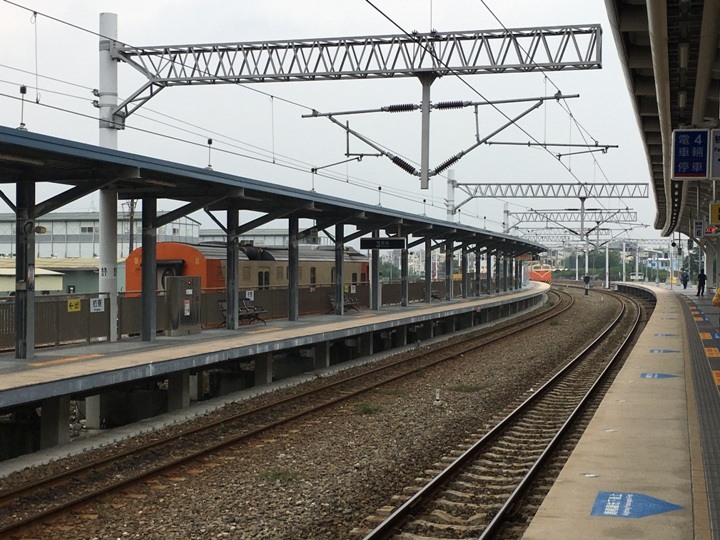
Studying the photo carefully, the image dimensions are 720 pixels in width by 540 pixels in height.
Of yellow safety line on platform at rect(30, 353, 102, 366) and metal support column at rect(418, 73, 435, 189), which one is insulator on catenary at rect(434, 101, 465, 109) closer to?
metal support column at rect(418, 73, 435, 189)

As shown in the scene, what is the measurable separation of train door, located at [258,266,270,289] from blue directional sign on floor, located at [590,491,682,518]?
1783 cm

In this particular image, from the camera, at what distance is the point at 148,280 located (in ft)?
55.2

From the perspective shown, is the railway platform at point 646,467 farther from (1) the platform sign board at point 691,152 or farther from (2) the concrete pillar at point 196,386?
(2) the concrete pillar at point 196,386

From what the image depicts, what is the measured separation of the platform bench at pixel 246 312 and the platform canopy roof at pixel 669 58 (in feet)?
35.0

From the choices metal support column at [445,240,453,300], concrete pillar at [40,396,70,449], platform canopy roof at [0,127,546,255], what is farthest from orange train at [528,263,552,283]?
concrete pillar at [40,396,70,449]

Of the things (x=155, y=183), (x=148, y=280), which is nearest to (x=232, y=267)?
(x=148, y=280)

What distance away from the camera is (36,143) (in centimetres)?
1136

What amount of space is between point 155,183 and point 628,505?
1098 cm

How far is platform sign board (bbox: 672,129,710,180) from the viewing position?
13164mm

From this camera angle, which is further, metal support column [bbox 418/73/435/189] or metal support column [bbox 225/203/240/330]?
metal support column [bbox 225/203/240/330]

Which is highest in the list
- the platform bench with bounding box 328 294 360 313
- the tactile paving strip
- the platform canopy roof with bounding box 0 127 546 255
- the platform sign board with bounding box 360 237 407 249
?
the platform canopy roof with bounding box 0 127 546 255

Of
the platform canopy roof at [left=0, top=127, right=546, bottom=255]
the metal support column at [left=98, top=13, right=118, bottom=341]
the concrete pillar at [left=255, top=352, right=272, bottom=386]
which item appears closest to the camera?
the platform canopy roof at [left=0, top=127, right=546, bottom=255]

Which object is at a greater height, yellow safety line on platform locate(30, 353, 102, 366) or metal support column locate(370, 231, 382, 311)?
metal support column locate(370, 231, 382, 311)

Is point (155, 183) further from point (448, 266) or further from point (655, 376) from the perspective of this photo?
point (448, 266)
